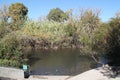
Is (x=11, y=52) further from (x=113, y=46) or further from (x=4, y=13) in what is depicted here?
(x=4, y=13)

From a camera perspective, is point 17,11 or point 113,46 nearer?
point 113,46

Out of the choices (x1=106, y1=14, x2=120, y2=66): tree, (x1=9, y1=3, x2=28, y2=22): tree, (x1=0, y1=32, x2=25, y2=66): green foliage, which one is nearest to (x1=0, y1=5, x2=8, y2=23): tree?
(x1=9, y1=3, x2=28, y2=22): tree

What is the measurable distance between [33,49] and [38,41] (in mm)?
1714

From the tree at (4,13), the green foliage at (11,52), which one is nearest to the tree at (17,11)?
the tree at (4,13)

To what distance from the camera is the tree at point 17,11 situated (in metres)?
40.8

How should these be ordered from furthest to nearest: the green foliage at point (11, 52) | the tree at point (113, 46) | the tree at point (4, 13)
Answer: the tree at point (4, 13), the tree at point (113, 46), the green foliage at point (11, 52)

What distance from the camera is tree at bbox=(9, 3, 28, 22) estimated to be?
40800 millimetres

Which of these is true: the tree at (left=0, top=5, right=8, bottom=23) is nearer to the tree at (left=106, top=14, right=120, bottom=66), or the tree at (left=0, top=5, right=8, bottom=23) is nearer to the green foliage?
the green foliage

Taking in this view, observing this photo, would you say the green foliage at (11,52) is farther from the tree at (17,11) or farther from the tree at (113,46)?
the tree at (17,11)

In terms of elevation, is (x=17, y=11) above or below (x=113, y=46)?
above

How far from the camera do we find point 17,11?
143 feet

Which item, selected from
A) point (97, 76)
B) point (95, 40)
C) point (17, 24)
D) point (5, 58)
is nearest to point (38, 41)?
point (17, 24)

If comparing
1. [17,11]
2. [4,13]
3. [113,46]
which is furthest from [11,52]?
[17,11]

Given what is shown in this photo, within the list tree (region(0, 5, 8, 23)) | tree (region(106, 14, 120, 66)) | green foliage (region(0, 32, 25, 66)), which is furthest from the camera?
tree (region(0, 5, 8, 23))
